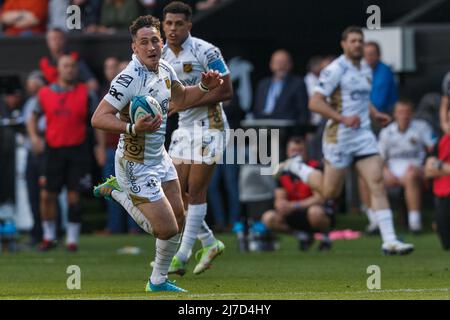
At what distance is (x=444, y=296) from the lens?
1130 centimetres

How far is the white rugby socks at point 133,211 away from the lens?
12.1 m

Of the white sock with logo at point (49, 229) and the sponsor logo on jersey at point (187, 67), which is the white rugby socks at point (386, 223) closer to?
the sponsor logo on jersey at point (187, 67)

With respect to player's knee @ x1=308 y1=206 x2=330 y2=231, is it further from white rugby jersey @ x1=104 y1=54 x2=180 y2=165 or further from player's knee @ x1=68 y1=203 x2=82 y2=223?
white rugby jersey @ x1=104 y1=54 x2=180 y2=165

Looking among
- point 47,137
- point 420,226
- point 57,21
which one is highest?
point 57,21

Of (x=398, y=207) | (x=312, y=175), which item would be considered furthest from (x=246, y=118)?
(x=312, y=175)

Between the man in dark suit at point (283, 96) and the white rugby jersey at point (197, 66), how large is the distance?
23.1 feet

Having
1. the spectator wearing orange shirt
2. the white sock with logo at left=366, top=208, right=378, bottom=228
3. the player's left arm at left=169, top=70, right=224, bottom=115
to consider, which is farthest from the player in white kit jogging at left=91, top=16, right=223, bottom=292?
the spectator wearing orange shirt

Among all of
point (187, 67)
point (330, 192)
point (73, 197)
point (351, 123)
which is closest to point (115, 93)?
point (187, 67)

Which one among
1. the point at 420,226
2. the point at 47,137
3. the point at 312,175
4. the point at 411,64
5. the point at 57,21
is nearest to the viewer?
the point at 312,175

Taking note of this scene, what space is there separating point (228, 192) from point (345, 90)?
205 inches

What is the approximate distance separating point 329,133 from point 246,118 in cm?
514

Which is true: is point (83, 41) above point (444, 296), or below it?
above

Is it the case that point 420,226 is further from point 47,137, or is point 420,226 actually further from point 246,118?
point 47,137

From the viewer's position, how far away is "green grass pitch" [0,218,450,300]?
11.8m
